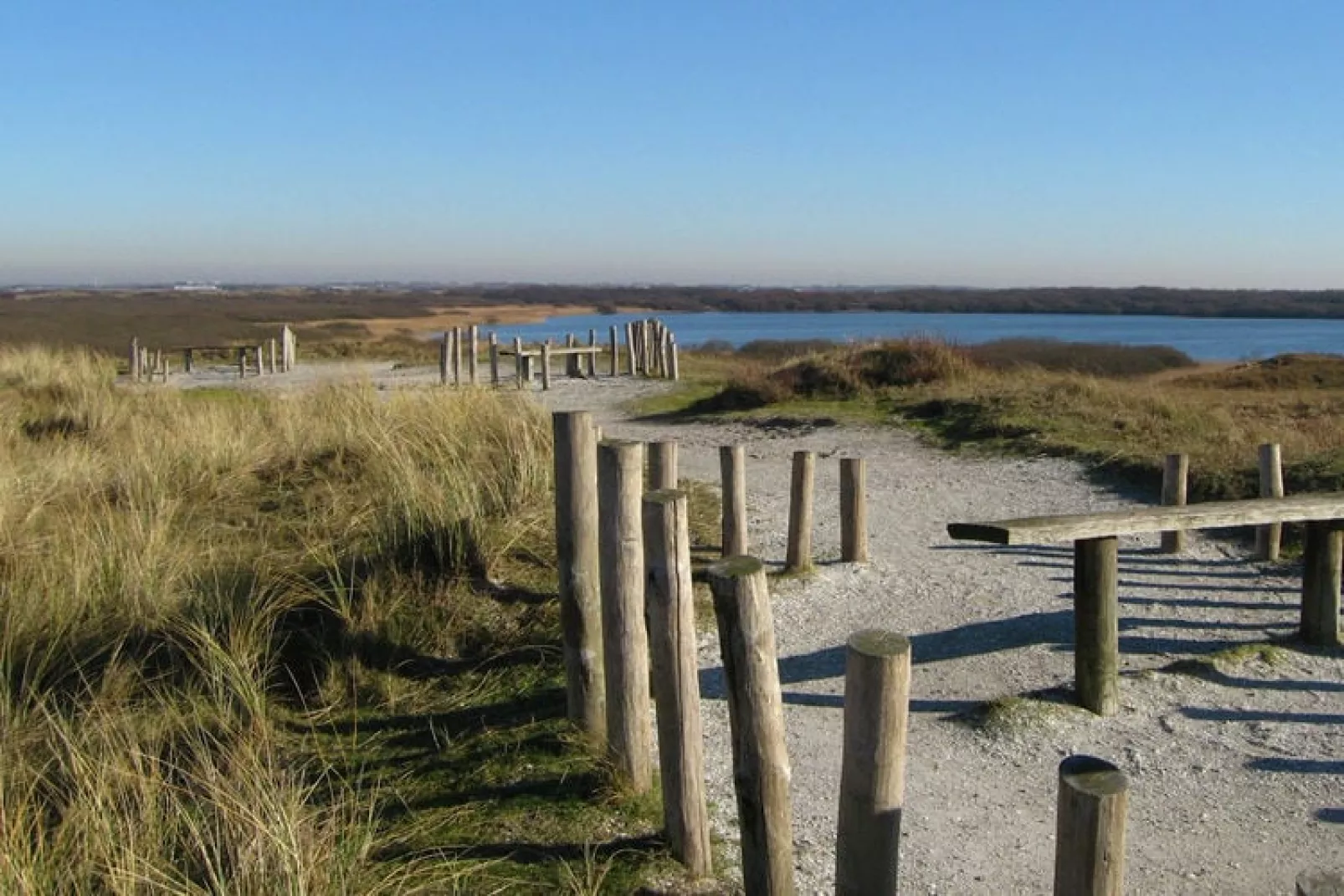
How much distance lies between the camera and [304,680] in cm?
626

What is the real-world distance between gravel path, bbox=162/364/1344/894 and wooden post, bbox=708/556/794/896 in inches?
20.3

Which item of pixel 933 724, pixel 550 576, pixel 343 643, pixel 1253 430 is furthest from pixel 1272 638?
pixel 1253 430

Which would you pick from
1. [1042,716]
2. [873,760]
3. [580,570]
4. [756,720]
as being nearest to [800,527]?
[1042,716]

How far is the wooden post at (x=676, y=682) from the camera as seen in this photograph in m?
4.18

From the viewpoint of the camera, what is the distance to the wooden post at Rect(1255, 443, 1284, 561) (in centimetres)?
859

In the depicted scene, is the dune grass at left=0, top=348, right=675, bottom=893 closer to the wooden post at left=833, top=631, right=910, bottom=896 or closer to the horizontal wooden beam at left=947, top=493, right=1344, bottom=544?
the wooden post at left=833, top=631, right=910, bottom=896

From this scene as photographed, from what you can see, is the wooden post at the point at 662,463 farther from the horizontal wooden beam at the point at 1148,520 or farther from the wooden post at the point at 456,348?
the wooden post at the point at 456,348

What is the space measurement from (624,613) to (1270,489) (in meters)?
5.89

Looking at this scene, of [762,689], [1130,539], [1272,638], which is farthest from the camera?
[1130,539]

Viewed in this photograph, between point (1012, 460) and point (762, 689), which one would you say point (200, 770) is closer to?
point (762, 689)

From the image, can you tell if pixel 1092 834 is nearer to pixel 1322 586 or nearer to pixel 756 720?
pixel 756 720

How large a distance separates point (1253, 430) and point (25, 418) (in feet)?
47.9

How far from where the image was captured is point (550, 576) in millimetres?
7328

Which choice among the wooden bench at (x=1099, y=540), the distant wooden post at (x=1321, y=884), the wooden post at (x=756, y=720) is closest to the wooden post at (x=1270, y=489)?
the wooden bench at (x=1099, y=540)
